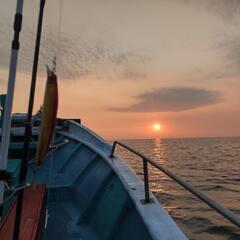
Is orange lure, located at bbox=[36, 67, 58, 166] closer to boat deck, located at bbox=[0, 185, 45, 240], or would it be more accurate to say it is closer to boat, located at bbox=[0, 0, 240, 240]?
boat, located at bbox=[0, 0, 240, 240]

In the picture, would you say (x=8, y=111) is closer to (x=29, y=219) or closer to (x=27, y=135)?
(x=27, y=135)

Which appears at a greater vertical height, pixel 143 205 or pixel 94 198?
pixel 143 205

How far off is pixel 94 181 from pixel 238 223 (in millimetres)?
4419

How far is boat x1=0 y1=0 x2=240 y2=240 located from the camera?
2622 mm

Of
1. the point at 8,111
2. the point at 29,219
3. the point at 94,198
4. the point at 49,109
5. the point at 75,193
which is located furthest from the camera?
the point at 75,193

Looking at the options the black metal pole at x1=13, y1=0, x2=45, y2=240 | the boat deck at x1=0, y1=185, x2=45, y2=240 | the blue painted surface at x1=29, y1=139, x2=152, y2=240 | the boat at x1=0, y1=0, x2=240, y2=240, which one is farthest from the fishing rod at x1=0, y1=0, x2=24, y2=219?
the blue painted surface at x1=29, y1=139, x2=152, y2=240

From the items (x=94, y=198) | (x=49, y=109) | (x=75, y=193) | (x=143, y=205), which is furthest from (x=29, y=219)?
(x=75, y=193)

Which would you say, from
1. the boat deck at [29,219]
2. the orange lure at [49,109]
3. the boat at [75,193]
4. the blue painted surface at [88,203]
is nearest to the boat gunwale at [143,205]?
the boat at [75,193]

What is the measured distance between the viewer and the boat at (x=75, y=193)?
8.60 ft

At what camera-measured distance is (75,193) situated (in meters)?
6.40

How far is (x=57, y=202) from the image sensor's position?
20.9 ft

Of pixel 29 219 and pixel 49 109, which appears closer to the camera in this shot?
pixel 49 109

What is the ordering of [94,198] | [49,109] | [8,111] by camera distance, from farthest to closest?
[94,198] < [8,111] < [49,109]

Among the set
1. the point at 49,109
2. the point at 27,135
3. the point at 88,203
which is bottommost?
the point at 88,203
